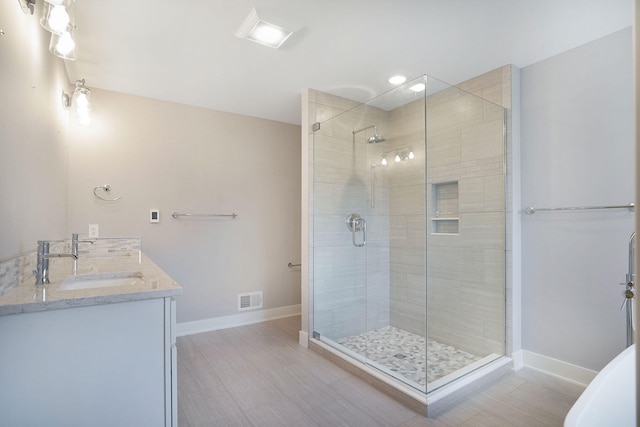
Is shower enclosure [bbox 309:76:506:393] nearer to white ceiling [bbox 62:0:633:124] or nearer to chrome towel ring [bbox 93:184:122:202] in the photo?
white ceiling [bbox 62:0:633:124]

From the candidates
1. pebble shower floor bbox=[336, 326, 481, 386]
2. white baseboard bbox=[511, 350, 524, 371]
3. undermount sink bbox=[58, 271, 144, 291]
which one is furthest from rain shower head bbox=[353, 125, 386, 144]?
undermount sink bbox=[58, 271, 144, 291]

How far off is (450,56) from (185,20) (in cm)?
181

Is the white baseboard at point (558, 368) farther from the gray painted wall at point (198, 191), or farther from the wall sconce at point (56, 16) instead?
the wall sconce at point (56, 16)

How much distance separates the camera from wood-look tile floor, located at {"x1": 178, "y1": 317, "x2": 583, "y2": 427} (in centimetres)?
187

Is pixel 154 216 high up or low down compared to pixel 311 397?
up

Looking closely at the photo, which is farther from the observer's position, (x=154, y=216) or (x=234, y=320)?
(x=234, y=320)

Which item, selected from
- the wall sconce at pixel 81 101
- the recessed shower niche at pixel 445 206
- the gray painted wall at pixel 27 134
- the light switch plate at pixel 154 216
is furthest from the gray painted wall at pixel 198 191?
the recessed shower niche at pixel 445 206

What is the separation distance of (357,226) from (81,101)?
96.9 inches

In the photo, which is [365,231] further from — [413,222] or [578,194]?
[578,194]

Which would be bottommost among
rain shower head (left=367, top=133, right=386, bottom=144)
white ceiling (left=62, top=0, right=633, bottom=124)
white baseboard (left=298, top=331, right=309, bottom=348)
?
white baseboard (left=298, top=331, right=309, bottom=348)

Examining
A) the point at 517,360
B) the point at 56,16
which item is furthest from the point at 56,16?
the point at 517,360

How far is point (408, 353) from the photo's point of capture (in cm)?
266

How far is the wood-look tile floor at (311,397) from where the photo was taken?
1873mm

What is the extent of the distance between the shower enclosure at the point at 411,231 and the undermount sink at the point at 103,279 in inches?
60.4
